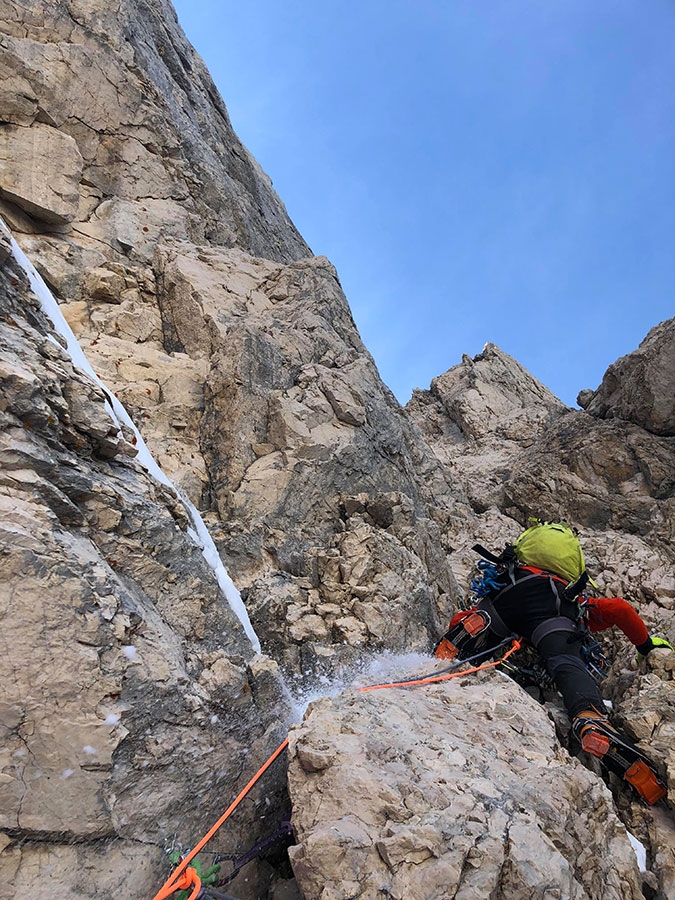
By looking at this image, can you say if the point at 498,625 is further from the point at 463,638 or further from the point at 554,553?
the point at 554,553

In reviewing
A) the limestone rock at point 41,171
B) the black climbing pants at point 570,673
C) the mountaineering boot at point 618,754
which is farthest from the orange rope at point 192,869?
the limestone rock at point 41,171

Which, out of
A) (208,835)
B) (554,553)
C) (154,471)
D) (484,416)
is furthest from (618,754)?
(484,416)

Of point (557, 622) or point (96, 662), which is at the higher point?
point (96, 662)

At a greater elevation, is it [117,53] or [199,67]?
[199,67]

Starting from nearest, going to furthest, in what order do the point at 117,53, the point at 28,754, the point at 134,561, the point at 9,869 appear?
the point at 9,869 < the point at 28,754 < the point at 134,561 < the point at 117,53

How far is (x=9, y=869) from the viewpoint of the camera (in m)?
2.40

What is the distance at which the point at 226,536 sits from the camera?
5840 mm

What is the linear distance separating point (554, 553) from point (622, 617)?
1101 millimetres

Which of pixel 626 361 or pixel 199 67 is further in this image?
pixel 199 67

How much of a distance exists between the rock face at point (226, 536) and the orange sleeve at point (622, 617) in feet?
1.02

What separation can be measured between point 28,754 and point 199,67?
17.5 meters

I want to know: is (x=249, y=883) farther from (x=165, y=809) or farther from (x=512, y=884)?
(x=512, y=884)

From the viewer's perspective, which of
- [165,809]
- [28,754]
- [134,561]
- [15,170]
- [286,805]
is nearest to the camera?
[28,754]

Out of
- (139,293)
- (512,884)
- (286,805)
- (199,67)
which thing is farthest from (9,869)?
(199,67)
